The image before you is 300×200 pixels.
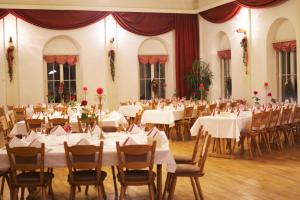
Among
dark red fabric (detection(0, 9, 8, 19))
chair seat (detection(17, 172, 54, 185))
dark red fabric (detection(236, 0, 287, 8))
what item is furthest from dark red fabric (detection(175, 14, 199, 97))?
chair seat (detection(17, 172, 54, 185))

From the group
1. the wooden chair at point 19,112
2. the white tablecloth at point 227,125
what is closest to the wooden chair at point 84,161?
the white tablecloth at point 227,125

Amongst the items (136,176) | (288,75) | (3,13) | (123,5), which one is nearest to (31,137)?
(136,176)

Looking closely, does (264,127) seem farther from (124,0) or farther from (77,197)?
(124,0)

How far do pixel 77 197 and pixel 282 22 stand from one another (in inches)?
359

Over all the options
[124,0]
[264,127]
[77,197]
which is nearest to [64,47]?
[124,0]

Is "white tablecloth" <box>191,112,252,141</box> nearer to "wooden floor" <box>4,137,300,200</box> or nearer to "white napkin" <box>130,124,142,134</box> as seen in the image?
"wooden floor" <box>4,137,300,200</box>

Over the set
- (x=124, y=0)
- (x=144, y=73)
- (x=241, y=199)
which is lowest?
(x=241, y=199)

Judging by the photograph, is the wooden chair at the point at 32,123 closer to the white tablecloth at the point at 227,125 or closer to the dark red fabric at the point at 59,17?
the white tablecloth at the point at 227,125

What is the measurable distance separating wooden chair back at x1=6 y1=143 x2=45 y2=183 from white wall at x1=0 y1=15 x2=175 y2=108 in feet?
35.5

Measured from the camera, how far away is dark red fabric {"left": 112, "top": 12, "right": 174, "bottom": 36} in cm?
1636

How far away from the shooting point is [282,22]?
13.2 meters

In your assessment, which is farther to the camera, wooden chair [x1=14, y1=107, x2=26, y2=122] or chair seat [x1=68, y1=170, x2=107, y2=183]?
wooden chair [x1=14, y1=107, x2=26, y2=122]

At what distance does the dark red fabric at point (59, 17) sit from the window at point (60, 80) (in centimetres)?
142

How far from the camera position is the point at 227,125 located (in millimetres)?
8969
